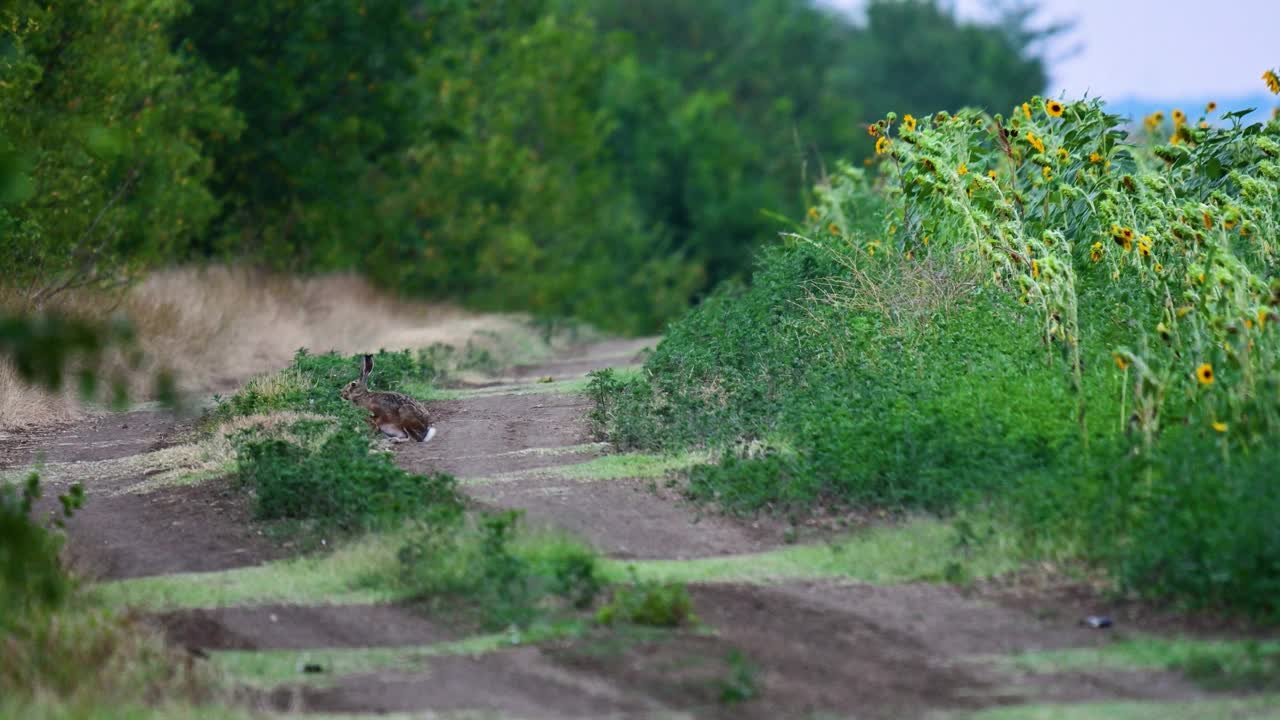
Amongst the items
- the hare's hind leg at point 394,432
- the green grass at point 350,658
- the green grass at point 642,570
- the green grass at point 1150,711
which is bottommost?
the green grass at point 1150,711

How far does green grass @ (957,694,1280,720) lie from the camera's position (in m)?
5.12

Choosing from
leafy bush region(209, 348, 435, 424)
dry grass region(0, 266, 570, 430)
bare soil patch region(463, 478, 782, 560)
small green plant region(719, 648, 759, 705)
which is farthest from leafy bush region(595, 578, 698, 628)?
dry grass region(0, 266, 570, 430)

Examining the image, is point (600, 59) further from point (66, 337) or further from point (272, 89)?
point (66, 337)

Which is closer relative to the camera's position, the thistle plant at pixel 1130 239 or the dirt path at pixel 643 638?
the dirt path at pixel 643 638

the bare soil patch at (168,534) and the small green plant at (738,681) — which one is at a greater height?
the bare soil patch at (168,534)

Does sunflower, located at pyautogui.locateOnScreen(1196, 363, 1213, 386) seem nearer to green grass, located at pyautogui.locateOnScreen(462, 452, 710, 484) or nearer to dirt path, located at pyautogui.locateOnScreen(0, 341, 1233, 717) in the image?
dirt path, located at pyautogui.locateOnScreen(0, 341, 1233, 717)

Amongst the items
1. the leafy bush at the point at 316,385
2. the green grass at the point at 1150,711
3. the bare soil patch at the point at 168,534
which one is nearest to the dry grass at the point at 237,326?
the leafy bush at the point at 316,385

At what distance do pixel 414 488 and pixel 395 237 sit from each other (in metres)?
16.8

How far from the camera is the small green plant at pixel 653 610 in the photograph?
6.20m

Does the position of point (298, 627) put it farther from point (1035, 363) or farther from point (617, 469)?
point (1035, 363)

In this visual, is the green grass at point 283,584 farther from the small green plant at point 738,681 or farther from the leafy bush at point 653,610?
the small green plant at point 738,681

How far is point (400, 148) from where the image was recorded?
23.7 meters

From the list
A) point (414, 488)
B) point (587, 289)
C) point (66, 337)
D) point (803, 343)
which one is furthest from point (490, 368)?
point (587, 289)

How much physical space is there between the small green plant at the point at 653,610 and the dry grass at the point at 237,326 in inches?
283
